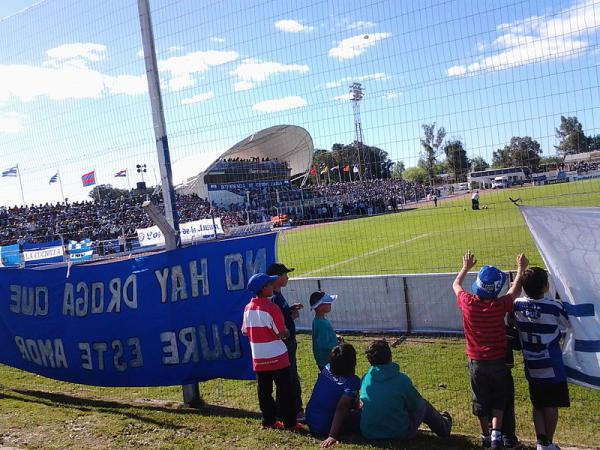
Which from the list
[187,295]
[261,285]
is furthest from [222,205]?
[261,285]

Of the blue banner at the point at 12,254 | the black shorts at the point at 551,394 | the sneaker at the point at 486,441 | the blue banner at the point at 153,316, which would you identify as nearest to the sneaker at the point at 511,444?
the sneaker at the point at 486,441

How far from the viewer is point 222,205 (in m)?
7.91

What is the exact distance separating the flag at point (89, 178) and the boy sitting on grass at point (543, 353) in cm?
561

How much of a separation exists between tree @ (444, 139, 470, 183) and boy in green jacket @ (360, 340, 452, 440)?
197 cm

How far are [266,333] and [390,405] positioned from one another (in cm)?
122

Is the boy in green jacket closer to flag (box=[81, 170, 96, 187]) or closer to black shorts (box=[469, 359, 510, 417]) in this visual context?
black shorts (box=[469, 359, 510, 417])

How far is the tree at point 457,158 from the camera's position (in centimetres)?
536

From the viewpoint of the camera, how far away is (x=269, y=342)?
16.4ft

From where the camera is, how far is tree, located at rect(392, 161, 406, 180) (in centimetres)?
572

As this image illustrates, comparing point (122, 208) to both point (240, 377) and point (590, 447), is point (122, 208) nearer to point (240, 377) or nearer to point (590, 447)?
point (240, 377)

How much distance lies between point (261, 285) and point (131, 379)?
2521 mm

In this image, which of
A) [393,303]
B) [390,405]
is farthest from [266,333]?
[393,303]

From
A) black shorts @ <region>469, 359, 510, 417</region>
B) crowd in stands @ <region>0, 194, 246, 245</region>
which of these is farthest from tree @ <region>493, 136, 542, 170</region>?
crowd in stands @ <region>0, 194, 246, 245</region>

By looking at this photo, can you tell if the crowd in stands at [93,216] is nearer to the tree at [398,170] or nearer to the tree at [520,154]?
the tree at [398,170]
